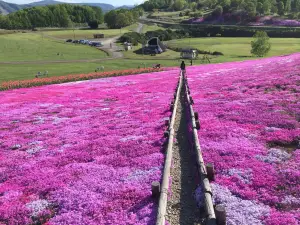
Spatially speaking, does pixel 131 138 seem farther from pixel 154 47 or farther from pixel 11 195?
pixel 154 47

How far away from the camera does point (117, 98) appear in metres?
34.5

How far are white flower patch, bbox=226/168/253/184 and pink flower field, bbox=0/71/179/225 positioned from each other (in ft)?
11.5

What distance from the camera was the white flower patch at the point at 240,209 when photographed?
33.1 feet

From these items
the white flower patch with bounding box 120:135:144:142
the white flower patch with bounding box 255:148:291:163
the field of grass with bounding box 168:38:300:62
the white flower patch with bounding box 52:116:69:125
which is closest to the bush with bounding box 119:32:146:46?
the field of grass with bounding box 168:38:300:62

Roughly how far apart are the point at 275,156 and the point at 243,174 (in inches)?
110

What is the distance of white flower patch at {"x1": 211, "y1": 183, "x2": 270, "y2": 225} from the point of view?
10.1 m

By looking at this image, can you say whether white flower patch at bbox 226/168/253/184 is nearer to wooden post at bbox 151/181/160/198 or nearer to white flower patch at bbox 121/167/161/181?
white flower patch at bbox 121/167/161/181

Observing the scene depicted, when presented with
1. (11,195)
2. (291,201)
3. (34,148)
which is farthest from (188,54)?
(291,201)

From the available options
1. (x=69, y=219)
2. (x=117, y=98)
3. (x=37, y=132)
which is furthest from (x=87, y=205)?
(x=117, y=98)

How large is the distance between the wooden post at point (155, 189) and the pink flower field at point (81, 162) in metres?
0.30

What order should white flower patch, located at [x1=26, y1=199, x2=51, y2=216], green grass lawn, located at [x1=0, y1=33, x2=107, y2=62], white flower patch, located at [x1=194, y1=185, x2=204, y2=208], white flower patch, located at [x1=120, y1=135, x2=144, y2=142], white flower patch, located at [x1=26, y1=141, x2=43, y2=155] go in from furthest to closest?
green grass lawn, located at [x1=0, y1=33, x2=107, y2=62] → white flower patch, located at [x1=120, y1=135, x2=144, y2=142] → white flower patch, located at [x1=26, y1=141, x2=43, y2=155] → white flower patch, located at [x1=26, y1=199, x2=51, y2=216] → white flower patch, located at [x1=194, y1=185, x2=204, y2=208]

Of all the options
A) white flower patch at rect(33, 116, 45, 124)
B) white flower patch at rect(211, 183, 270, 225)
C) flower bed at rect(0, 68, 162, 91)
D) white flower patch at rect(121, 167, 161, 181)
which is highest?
flower bed at rect(0, 68, 162, 91)

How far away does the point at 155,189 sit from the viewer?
11555 millimetres

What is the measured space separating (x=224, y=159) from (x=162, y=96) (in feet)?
59.4
